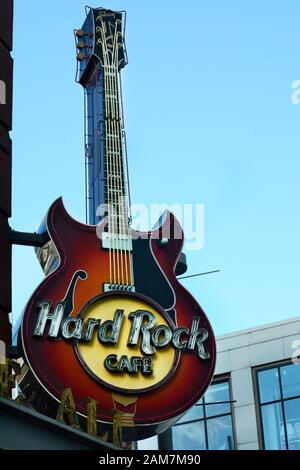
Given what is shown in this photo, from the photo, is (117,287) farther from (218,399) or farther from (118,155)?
(218,399)

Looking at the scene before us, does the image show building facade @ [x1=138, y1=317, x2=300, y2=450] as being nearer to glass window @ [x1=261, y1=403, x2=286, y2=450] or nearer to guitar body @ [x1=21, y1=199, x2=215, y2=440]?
glass window @ [x1=261, y1=403, x2=286, y2=450]

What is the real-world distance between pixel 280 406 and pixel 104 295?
979 centimetres

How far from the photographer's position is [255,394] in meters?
36.1

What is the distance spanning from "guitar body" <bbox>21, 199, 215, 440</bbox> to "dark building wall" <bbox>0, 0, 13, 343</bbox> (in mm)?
3295

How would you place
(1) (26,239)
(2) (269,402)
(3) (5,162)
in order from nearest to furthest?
(3) (5,162) < (1) (26,239) < (2) (269,402)

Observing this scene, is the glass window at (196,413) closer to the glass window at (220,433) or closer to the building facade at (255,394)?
the building facade at (255,394)

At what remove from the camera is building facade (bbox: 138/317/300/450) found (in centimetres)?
3569

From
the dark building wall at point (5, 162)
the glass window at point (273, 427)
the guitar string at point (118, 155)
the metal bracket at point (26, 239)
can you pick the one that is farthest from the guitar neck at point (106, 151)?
the glass window at point (273, 427)

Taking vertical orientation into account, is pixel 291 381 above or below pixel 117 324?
above

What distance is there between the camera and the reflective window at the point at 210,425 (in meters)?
36.5

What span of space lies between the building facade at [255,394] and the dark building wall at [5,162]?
14060 millimetres

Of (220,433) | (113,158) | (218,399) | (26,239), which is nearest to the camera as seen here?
(26,239)

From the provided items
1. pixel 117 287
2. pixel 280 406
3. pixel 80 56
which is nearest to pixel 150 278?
pixel 117 287

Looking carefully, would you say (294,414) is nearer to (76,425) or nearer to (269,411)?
(269,411)
